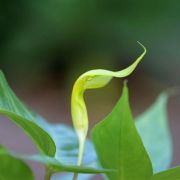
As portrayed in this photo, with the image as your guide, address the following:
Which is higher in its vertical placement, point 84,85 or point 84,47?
point 84,47

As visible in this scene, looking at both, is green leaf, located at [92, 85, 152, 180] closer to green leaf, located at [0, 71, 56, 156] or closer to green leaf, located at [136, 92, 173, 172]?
green leaf, located at [0, 71, 56, 156]

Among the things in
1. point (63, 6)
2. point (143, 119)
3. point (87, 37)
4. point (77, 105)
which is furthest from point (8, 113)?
point (87, 37)

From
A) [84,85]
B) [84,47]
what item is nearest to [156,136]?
[84,85]

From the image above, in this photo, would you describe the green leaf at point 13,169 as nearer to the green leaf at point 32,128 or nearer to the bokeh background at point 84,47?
the green leaf at point 32,128

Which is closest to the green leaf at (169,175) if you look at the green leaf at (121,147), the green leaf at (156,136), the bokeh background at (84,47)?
the green leaf at (121,147)

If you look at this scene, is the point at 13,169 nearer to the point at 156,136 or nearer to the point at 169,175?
the point at 169,175

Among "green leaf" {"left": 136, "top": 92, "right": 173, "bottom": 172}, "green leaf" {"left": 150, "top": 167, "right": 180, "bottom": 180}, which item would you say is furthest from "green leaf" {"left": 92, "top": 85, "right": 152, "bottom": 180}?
"green leaf" {"left": 136, "top": 92, "right": 173, "bottom": 172}
